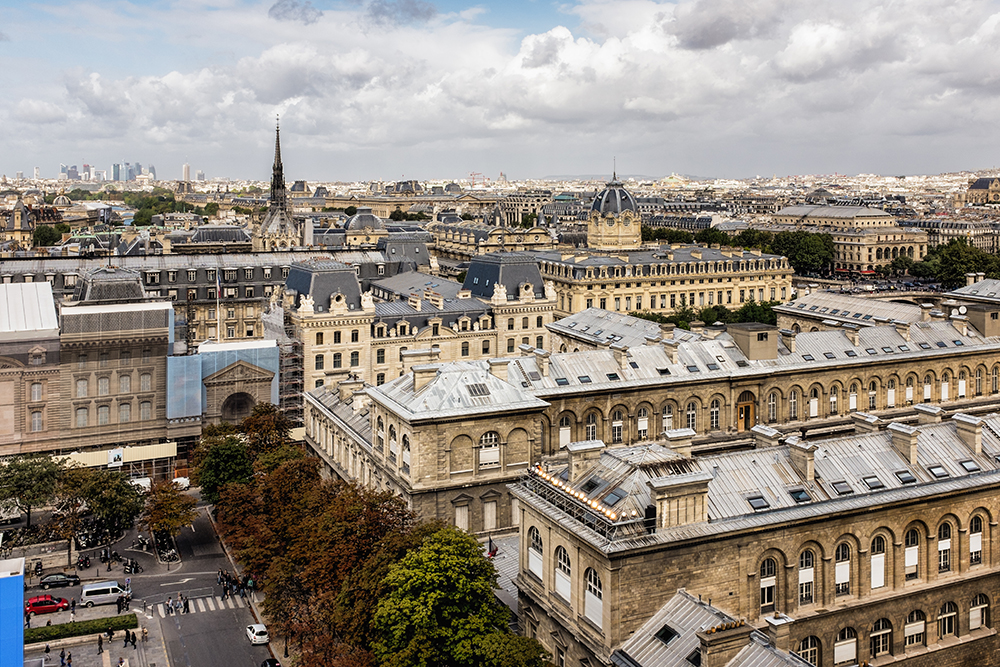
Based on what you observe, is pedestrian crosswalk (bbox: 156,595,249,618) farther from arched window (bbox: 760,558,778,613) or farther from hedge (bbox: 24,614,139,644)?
arched window (bbox: 760,558,778,613)

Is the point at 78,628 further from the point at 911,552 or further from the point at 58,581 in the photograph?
the point at 911,552

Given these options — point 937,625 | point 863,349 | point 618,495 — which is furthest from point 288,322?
point 937,625

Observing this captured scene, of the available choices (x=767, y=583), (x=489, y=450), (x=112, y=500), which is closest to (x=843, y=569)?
(x=767, y=583)

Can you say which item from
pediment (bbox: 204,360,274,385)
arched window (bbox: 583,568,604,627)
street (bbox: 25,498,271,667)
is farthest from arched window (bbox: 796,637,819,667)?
pediment (bbox: 204,360,274,385)

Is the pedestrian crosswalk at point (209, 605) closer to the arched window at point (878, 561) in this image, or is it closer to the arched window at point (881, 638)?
the arched window at point (881, 638)

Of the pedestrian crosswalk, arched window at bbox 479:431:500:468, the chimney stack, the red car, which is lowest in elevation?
the pedestrian crosswalk

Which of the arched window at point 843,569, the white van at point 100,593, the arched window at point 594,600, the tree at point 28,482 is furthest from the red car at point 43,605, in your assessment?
the arched window at point 843,569

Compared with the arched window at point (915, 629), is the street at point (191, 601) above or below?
below
